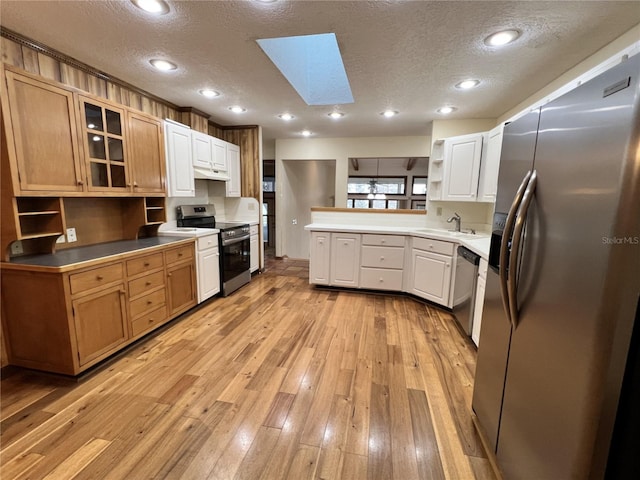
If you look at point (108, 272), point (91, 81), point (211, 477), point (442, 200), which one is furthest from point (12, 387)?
point (442, 200)

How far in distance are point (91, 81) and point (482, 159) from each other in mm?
4039

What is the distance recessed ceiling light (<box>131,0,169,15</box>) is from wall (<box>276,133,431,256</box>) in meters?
3.91

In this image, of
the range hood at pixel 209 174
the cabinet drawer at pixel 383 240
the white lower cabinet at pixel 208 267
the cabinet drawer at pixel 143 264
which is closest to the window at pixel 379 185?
the cabinet drawer at pixel 383 240

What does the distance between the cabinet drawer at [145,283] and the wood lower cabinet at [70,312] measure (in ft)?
0.03

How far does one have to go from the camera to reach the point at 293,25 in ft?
5.94

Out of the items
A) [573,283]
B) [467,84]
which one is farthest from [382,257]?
[573,283]

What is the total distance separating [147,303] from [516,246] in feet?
9.30

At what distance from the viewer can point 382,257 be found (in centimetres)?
388

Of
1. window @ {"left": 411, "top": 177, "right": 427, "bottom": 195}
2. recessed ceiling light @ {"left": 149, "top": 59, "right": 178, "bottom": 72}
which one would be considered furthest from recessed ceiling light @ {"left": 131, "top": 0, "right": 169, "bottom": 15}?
window @ {"left": 411, "top": 177, "right": 427, "bottom": 195}

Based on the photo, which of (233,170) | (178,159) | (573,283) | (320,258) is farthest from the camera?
(233,170)

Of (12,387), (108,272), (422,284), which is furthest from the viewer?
(422,284)

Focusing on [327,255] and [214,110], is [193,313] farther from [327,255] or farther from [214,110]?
[214,110]

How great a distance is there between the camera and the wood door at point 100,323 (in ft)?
6.54
